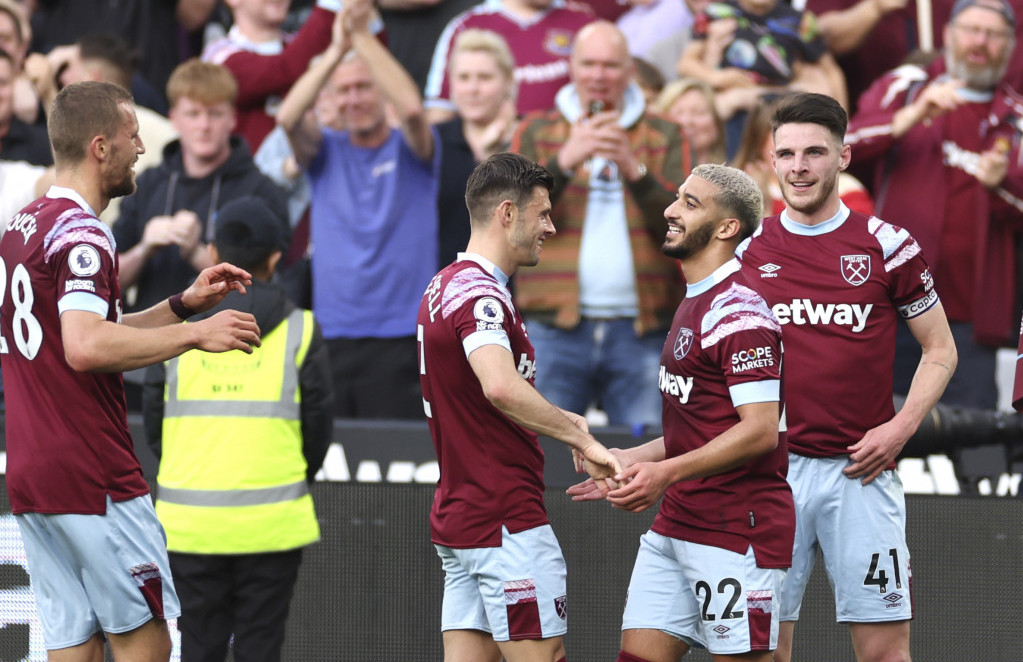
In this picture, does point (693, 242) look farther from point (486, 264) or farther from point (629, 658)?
point (629, 658)

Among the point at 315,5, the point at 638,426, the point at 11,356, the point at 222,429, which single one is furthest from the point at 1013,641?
the point at 315,5

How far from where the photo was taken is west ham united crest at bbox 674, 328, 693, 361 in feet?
16.7

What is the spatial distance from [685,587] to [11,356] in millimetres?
2569

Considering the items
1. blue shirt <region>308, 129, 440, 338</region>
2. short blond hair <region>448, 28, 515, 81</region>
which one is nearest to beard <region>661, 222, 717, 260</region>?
blue shirt <region>308, 129, 440, 338</region>

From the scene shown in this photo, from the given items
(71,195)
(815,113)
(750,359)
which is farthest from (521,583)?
(815,113)

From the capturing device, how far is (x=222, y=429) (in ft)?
20.1

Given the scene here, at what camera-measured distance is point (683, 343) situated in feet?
16.8

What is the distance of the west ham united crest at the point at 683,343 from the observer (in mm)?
5082

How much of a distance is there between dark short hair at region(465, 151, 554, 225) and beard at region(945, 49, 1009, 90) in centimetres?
424

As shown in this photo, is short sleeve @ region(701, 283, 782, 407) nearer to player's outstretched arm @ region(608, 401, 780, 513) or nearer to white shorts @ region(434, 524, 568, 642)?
player's outstretched arm @ region(608, 401, 780, 513)

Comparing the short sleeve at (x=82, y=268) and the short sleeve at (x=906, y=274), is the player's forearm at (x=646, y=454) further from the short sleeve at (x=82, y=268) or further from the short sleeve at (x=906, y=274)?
the short sleeve at (x=82, y=268)

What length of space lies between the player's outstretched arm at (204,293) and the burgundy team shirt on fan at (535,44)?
419cm

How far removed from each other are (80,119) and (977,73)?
5.53 m

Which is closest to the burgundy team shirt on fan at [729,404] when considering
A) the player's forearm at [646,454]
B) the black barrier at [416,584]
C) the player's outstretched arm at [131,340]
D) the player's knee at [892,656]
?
the player's forearm at [646,454]
